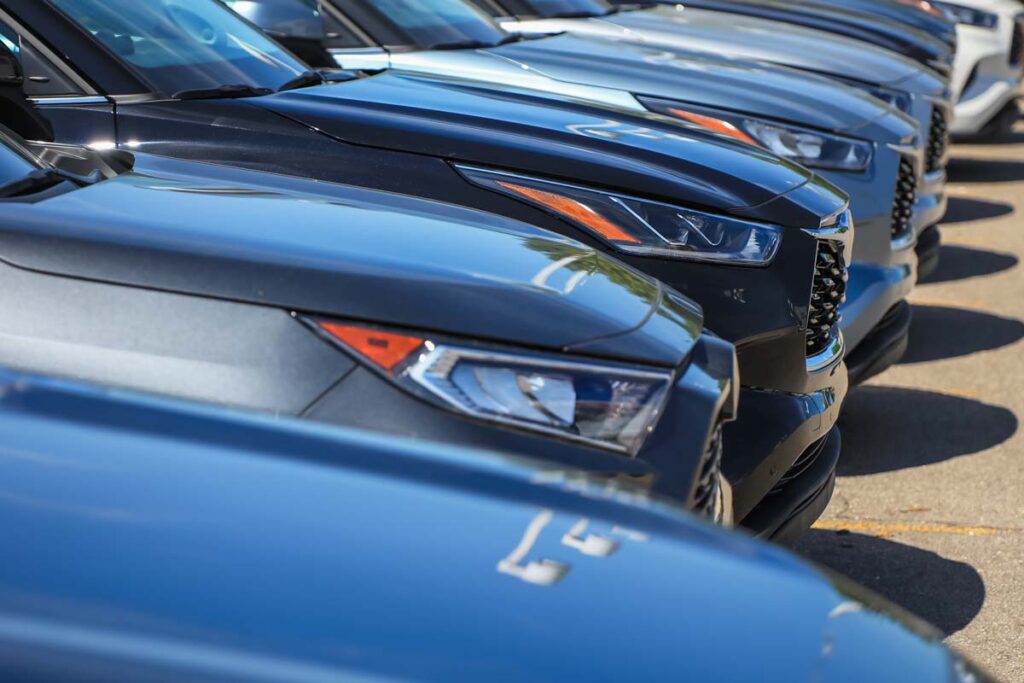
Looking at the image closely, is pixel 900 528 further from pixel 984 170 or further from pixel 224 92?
pixel 984 170

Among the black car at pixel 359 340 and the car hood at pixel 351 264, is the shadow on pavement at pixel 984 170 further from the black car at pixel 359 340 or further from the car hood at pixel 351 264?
the black car at pixel 359 340

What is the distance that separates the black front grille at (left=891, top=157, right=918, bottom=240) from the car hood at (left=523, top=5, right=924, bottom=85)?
1.58m

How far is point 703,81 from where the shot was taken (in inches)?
236

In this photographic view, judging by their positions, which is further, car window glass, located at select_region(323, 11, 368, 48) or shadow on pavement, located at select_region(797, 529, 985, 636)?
car window glass, located at select_region(323, 11, 368, 48)

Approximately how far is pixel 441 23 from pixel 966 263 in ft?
14.5

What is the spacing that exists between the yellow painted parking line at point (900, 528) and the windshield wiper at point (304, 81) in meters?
2.19

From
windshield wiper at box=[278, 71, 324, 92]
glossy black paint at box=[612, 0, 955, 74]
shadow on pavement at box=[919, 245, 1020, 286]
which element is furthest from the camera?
glossy black paint at box=[612, 0, 955, 74]

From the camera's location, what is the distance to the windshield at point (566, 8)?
312 inches

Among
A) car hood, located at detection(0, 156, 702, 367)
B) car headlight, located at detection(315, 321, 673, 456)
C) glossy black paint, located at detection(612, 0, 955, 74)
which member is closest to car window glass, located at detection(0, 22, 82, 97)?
car hood, located at detection(0, 156, 702, 367)

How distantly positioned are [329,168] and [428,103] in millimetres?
469

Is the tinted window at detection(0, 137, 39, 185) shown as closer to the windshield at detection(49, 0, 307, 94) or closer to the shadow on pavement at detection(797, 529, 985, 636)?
Answer: the windshield at detection(49, 0, 307, 94)

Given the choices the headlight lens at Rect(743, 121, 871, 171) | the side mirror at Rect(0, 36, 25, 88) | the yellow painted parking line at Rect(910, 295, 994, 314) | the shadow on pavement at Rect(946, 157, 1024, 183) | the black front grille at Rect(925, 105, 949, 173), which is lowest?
the shadow on pavement at Rect(946, 157, 1024, 183)

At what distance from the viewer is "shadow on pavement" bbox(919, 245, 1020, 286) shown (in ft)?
28.8

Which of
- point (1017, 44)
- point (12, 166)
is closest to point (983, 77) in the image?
point (1017, 44)
